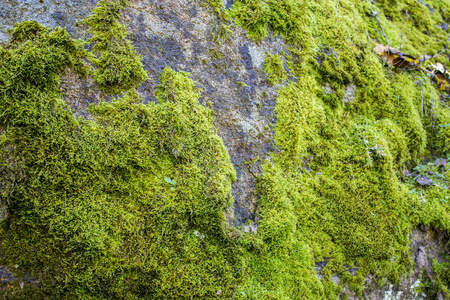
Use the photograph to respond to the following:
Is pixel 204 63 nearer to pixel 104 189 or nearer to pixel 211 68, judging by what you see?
pixel 211 68

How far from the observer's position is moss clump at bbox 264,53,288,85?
3.05 metres

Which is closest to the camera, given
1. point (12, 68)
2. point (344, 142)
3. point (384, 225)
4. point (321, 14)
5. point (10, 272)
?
point (10, 272)

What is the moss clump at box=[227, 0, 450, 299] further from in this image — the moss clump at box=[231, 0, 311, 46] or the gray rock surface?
the gray rock surface

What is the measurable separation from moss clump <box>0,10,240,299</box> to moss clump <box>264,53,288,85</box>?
3.86ft

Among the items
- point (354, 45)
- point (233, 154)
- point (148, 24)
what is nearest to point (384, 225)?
point (233, 154)

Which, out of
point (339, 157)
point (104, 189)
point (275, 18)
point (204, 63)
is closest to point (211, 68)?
point (204, 63)

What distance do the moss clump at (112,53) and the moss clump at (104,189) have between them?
5 centimetres

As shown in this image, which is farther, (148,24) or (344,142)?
(344,142)

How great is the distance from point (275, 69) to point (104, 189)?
2.23 m

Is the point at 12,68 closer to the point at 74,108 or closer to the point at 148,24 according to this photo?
the point at 74,108

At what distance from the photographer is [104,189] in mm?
2133

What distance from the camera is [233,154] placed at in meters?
2.64


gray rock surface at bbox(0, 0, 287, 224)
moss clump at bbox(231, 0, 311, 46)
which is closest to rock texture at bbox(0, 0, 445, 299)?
gray rock surface at bbox(0, 0, 287, 224)

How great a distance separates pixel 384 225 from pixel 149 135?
2688mm
